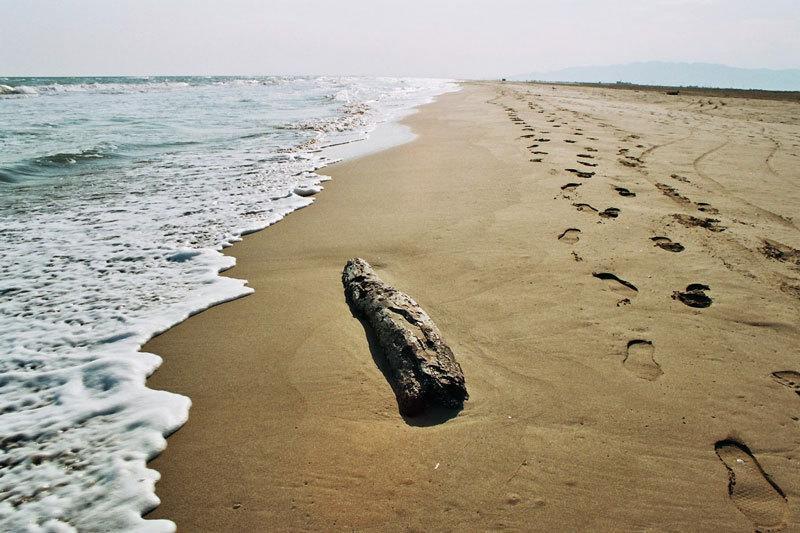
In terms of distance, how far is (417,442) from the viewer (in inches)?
76.8

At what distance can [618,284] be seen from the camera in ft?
10.5

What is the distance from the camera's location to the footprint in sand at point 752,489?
60.9 inches

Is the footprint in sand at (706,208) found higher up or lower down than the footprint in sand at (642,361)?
higher up

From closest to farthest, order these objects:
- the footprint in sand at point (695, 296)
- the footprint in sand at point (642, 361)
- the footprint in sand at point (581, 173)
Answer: the footprint in sand at point (642, 361)
the footprint in sand at point (695, 296)
the footprint in sand at point (581, 173)

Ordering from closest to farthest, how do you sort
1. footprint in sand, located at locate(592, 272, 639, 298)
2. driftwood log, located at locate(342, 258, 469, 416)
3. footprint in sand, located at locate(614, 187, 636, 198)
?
driftwood log, located at locate(342, 258, 469, 416), footprint in sand, located at locate(592, 272, 639, 298), footprint in sand, located at locate(614, 187, 636, 198)

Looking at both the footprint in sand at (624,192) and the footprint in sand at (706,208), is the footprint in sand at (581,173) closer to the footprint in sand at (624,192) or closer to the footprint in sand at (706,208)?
the footprint in sand at (624,192)

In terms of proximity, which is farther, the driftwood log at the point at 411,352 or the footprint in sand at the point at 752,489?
the driftwood log at the point at 411,352

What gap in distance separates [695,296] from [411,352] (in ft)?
6.91

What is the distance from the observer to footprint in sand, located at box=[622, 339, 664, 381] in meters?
2.30

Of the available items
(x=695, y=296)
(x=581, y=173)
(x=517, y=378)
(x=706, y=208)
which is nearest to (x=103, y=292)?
(x=517, y=378)

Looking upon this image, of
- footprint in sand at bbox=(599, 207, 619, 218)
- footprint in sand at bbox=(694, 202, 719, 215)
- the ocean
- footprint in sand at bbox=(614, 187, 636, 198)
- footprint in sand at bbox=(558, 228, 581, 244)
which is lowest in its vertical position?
the ocean

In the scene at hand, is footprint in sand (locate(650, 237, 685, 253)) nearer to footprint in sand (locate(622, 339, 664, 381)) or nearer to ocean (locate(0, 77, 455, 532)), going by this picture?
footprint in sand (locate(622, 339, 664, 381))

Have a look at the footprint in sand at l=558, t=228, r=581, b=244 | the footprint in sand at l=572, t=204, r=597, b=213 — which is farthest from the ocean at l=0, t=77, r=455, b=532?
the footprint in sand at l=572, t=204, r=597, b=213

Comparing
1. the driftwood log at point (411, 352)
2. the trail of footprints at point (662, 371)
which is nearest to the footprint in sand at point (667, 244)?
the trail of footprints at point (662, 371)
